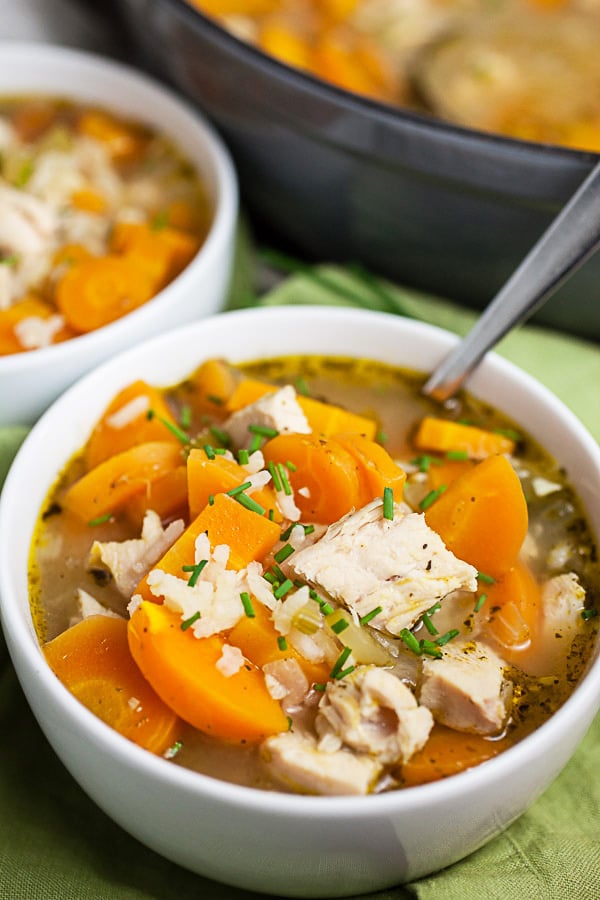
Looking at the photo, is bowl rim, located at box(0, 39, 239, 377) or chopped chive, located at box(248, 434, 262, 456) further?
bowl rim, located at box(0, 39, 239, 377)

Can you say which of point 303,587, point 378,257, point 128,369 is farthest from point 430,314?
point 303,587

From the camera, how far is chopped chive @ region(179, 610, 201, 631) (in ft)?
4.66

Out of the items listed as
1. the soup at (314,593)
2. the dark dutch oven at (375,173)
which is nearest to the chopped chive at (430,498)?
the soup at (314,593)

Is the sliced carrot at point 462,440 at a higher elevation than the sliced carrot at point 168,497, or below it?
higher

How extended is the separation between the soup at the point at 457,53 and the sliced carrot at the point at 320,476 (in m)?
1.30

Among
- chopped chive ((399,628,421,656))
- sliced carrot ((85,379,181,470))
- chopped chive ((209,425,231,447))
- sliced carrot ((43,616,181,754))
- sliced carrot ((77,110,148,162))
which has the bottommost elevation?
sliced carrot ((77,110,148,162))

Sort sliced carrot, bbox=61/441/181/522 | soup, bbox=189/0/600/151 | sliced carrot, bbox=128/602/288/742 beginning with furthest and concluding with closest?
soup, bbox=189/0/600/151 → sliced carrot, bbox=61/441/181/522 → sliced carrot, bbox=128/602/288/742

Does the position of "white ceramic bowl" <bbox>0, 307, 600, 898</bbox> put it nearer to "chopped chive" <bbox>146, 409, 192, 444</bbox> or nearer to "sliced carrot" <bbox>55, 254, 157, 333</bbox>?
"chopped chive" <bbox>146, 409, 192, 444</bbox>

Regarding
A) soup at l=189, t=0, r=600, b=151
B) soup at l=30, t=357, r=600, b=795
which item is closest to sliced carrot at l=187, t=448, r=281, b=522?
soup at l=30, t=357, r=600, b=795

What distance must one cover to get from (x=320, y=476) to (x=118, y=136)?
5.03 ft

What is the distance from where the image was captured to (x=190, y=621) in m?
1.42

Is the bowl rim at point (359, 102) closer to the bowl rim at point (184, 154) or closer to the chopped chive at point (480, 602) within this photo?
the bowl rim at point (184, 154)

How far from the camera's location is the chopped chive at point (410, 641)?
1.46 meters

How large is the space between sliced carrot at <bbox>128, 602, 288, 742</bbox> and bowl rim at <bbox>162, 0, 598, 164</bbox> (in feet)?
3.97
